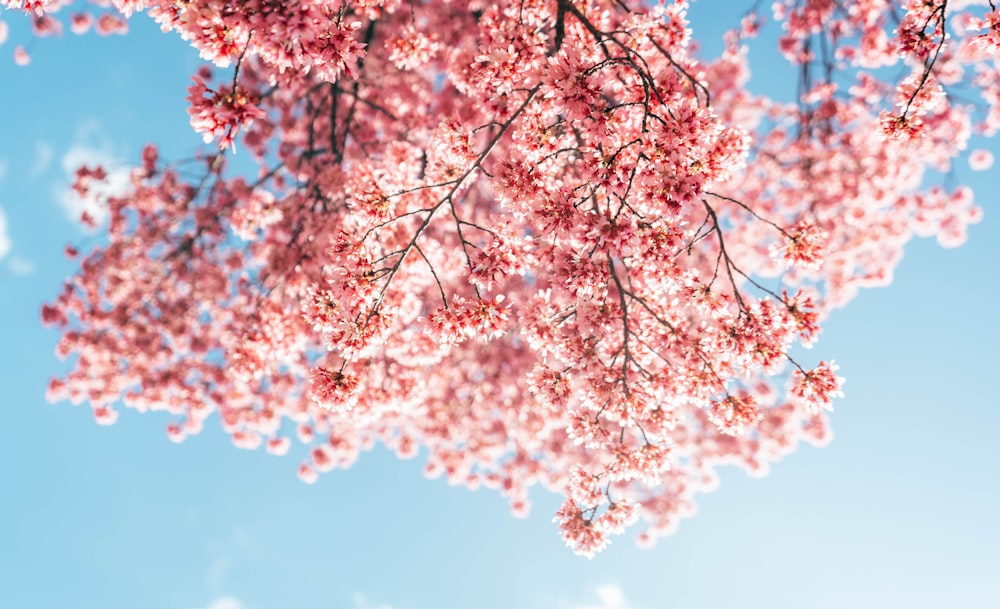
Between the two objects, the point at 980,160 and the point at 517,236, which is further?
the point at 980,160

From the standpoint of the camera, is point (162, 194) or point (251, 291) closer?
point (251, 291)

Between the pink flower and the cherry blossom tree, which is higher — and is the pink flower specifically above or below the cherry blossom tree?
above

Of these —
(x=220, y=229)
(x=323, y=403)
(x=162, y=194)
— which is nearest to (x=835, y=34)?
(x=323, y=403)

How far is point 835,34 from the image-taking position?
7984 millimetres

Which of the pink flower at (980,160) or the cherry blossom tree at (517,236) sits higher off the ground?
the pink flower at (980,160)

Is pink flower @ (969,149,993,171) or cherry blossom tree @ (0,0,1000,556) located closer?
cherry blossom tree @ (0,0,1000,556)

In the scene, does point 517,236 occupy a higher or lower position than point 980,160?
A: lower

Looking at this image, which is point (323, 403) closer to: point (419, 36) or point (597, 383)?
point (597, 383)

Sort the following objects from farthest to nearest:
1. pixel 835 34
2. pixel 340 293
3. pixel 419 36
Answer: pixel 835 34
pixel 419 36
pixel 340 293

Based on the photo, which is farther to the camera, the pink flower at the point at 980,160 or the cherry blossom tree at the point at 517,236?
the pink flower at the point at 980,160

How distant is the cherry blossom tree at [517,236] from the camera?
368cm

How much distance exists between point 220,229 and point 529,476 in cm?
987

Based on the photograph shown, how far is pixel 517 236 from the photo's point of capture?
13.1 ft

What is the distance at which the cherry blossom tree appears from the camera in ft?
12.1
